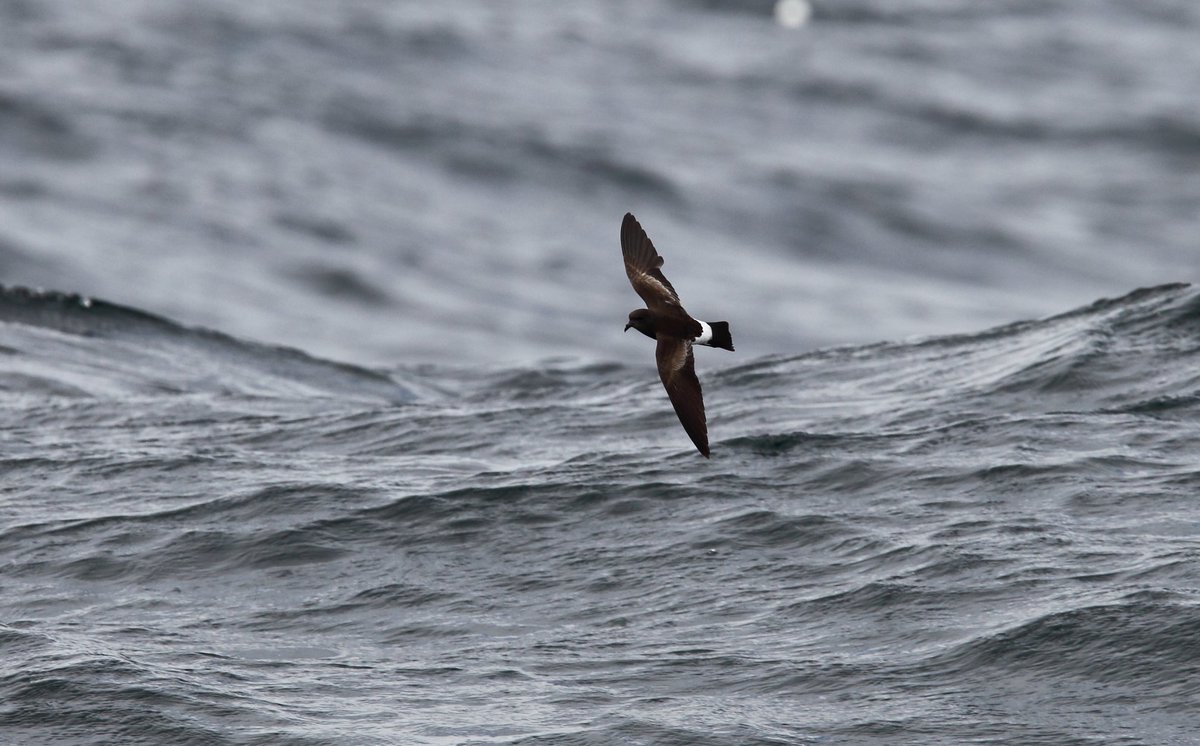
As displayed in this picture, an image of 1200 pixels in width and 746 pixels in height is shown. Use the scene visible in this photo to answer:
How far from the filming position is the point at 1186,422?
34.8ft

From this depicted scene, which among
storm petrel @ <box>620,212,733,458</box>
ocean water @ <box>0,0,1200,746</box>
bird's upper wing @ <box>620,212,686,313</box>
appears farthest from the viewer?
bird's upper wing @ <box>620,212,686,313</box>

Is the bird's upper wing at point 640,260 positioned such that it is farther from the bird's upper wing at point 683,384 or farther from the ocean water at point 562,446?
the ocean water at point 562,446

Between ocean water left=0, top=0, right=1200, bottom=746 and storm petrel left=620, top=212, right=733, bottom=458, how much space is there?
3.35 ft

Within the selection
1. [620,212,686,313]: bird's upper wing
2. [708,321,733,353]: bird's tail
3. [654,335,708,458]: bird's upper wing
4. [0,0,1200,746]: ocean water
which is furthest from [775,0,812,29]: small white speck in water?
[708,321,733,353]: bird's tail

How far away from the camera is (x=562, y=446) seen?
11758 millimetres

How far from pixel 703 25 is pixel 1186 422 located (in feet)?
107

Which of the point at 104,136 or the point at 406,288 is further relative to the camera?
the point at 104,136

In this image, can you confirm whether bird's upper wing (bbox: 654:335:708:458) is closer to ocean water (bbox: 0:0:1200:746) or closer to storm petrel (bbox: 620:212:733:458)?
storm petrel (bbox: 620:212:733:458)

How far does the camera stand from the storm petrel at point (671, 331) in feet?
27.0

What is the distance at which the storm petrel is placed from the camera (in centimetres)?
822

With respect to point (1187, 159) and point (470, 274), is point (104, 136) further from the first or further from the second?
point (1187, 159)

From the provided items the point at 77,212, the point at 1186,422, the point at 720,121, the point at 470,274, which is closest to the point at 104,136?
the point at 77,212

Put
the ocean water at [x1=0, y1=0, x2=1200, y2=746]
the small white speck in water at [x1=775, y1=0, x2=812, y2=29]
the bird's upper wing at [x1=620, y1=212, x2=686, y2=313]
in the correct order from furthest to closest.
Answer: the small white speck in water at [x1=775, y1=0, x2=812, y2=29]
the bird's upper wing at [x1=620, y1=212, x2=686, y2=313]
the ocean water at [x1=0, y1=0, x2=1200, y2=746]

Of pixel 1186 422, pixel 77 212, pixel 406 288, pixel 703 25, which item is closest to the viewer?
pixel 1186 422
